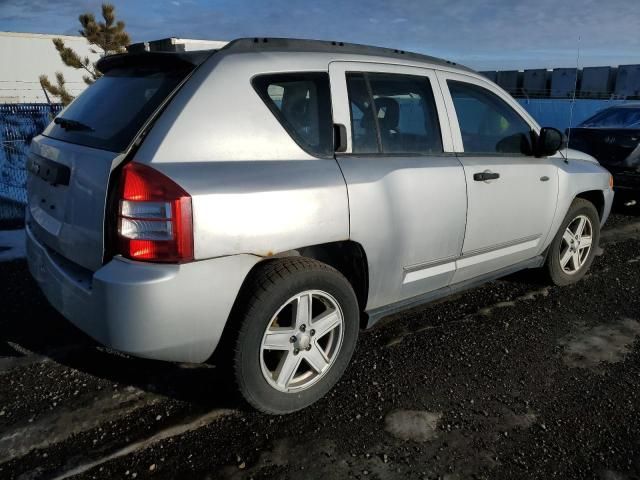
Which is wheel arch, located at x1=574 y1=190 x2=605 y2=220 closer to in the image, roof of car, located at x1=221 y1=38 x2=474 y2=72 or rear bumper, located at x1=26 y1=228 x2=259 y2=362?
roof of car, located at x1=221 y1=38 x2=474 y2=72

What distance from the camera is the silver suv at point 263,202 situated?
7.53ft

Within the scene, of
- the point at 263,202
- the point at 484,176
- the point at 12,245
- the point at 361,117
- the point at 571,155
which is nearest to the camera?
the point at 263,202

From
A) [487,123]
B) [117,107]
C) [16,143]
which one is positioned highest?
[117,107]

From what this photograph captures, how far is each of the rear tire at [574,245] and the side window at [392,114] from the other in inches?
67.0

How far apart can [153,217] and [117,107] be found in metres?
0.78

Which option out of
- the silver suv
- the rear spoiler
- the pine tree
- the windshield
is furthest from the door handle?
the pine tree

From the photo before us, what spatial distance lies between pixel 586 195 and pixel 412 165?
7.81 ft

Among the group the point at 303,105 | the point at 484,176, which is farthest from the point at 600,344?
the point at 303,105

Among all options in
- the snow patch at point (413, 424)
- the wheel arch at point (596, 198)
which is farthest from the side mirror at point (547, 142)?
the snow patch at point (413, 424)

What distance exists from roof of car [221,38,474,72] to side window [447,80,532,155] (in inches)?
10.9

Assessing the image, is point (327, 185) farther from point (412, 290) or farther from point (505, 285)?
point (505, 285)

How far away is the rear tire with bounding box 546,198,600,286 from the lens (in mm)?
4406

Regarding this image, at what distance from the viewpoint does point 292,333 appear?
2.71 meters

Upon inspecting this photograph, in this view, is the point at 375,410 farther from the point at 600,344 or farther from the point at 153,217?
the point at 600,344
